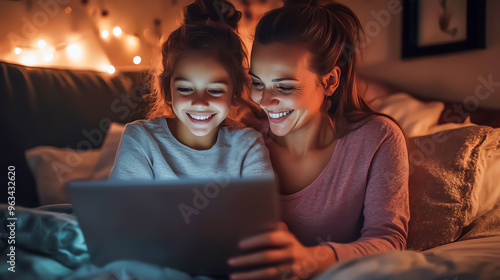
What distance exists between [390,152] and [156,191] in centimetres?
54

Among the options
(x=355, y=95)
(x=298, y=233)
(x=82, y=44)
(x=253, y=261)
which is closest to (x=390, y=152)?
(x=355, y=95)

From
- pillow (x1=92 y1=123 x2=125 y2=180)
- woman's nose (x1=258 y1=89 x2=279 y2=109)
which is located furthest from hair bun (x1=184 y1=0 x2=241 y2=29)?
pillow (x1=92 y1=123 x2=125 y2=180)

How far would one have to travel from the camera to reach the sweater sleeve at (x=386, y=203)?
0.77 metres

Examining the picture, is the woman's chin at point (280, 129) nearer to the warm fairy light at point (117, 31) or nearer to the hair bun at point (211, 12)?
the hair bun at point (211, 12)

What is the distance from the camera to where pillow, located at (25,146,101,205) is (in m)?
1.09

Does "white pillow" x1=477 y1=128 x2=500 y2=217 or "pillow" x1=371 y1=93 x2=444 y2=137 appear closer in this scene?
"white pillow" x1=477 y1=128 x2=500 y2=217

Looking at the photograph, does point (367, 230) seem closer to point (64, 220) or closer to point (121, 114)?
point (64, 220)

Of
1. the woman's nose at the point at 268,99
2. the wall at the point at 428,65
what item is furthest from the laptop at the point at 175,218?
the wall at the point at 428,65

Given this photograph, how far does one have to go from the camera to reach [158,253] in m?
0.66

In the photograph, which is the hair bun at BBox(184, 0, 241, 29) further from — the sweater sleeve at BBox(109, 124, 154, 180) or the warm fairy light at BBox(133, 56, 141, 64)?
the warm fairy light at BBox(133, 56, 141, 64)

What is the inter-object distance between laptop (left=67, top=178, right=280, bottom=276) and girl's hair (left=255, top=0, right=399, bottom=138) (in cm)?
42

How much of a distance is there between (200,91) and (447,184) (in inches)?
24.9

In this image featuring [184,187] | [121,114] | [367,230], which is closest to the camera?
[184,187]

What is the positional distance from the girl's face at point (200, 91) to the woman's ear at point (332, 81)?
0.79 feet
